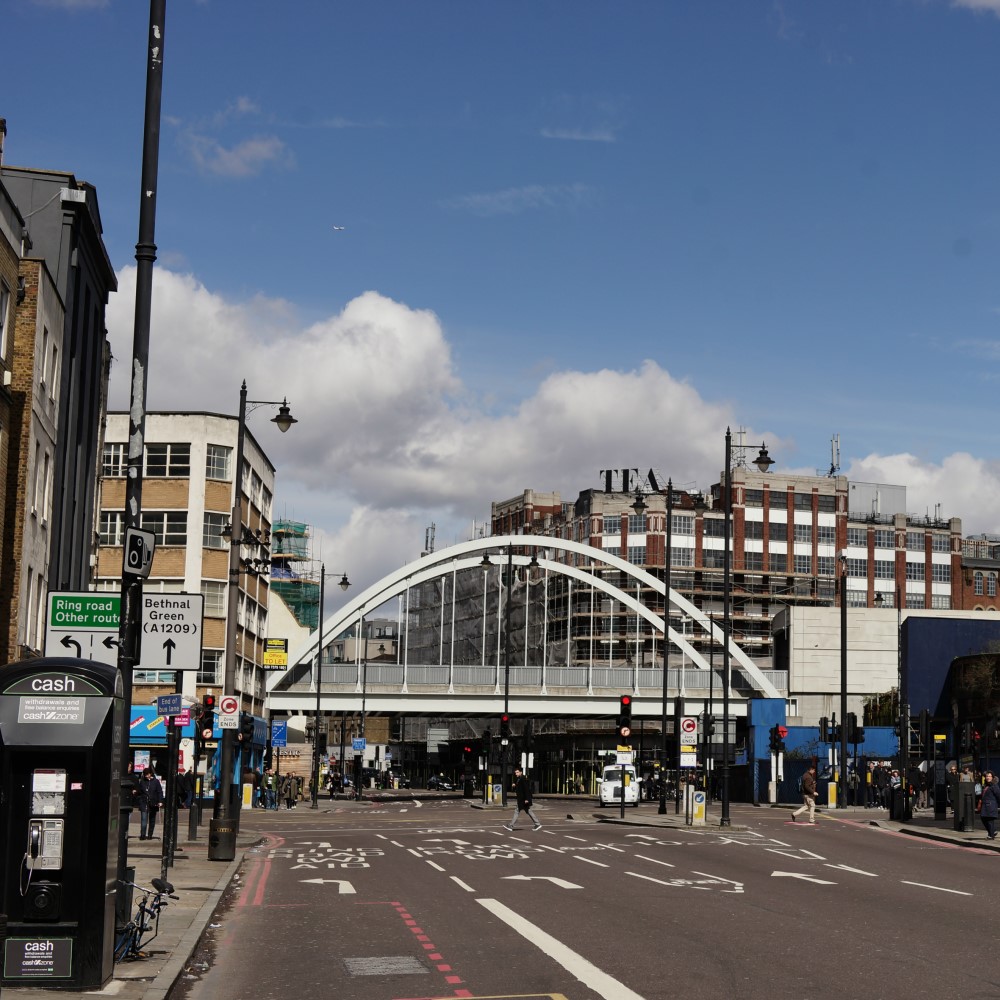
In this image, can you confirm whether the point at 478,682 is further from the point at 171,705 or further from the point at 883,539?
the point at 171,705

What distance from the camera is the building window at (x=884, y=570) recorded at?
14200cm

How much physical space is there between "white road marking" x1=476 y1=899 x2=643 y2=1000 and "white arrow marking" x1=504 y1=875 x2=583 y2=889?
3.29m

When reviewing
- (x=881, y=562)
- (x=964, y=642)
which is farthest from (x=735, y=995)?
(x=881, y=562)

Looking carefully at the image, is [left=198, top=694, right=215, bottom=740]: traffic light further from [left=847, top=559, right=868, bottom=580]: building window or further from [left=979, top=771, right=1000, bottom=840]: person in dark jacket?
[left=847, top=559, right=868, bottom=580]: building window

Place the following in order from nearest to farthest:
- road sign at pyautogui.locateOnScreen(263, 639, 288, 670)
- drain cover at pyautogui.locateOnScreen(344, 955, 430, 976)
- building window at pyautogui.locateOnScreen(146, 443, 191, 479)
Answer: drain cover at pyautogui.locateOnScreen(344, 955, 430, 976) → road sign at pyautogui.locateOnScreen(263, 639, 288, 670) → building window at pyautogui.locateOnScreen(146, 443, 191, 479)

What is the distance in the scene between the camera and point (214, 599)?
2881 inches

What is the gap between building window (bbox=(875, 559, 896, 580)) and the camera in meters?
142

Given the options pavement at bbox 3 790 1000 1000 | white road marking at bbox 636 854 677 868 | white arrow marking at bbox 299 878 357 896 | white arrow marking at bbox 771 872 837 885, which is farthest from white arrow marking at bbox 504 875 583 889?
pavement at bbox 3 790 1000 1000

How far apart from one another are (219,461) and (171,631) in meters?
56.9

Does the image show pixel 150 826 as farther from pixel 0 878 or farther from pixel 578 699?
pixel 578 699

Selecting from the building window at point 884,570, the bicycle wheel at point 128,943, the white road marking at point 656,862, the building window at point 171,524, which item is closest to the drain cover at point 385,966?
the bicycle wheel at point 128,943

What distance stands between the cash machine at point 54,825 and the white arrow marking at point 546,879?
11042 mm

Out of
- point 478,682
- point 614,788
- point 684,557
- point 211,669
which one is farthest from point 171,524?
point 684,557

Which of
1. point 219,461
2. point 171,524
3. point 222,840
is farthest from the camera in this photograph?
point 219,461
